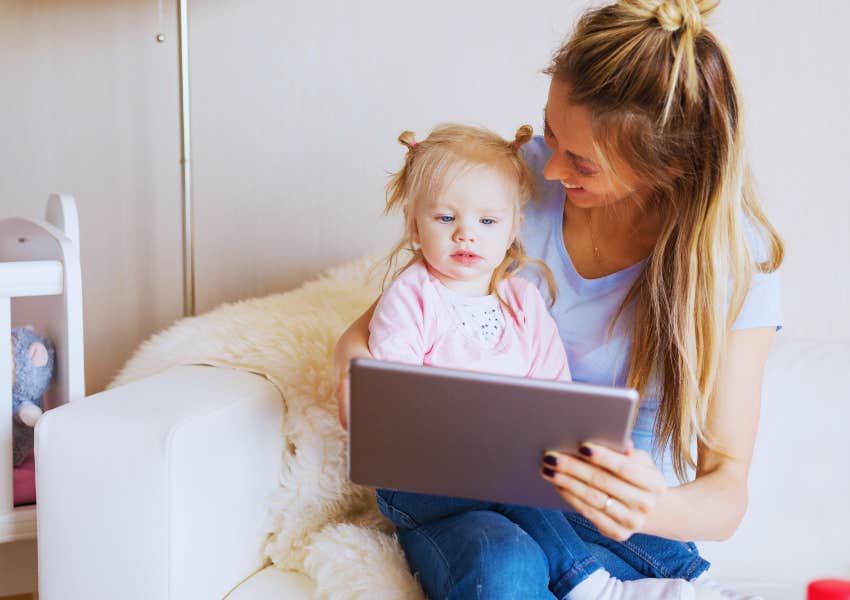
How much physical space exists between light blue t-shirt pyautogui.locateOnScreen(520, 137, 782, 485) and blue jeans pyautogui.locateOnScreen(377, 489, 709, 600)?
0.46ft

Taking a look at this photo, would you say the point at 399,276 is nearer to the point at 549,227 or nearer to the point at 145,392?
the point at 549,227

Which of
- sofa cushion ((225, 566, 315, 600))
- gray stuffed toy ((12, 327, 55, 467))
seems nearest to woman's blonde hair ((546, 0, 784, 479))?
sofa cushion ((225, 566, 315, 600))

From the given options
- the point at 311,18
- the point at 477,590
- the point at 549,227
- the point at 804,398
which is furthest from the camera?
the point at 311,18

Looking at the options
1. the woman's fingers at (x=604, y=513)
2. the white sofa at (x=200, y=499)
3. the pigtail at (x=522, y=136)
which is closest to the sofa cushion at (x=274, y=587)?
the white sofa at (x=200, y=499)

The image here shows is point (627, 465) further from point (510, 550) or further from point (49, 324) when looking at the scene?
point (49, 324)

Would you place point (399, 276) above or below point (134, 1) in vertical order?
below

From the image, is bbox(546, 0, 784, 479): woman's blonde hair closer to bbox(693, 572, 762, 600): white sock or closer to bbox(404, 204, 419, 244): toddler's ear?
bbox(693, 572, 762, 600): white sock

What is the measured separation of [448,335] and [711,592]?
454 mm

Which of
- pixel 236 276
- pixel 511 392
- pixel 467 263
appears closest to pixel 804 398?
pixel 467 263

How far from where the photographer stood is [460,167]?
1.09 metres

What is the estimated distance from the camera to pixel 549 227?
48.3 inches

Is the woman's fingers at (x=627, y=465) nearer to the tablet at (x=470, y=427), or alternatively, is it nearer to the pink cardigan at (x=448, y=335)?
the tablet at (x=470, y=427)

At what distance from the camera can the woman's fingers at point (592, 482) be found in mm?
822

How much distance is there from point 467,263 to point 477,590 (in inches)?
15.8
